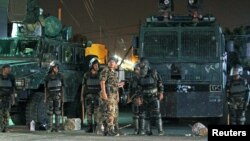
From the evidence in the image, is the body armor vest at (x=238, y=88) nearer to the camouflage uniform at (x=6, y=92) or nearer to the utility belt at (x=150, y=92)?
the utility belt at (x=150, y=92)

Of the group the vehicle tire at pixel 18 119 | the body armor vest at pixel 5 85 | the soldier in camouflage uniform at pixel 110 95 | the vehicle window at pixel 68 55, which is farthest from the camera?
the vehicle window at pixel 68 55

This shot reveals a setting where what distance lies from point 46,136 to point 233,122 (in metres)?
4.13

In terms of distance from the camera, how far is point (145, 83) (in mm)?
12094

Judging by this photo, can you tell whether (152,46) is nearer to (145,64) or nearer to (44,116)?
(145,64)

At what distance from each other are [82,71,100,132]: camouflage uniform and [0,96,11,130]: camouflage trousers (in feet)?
6.13

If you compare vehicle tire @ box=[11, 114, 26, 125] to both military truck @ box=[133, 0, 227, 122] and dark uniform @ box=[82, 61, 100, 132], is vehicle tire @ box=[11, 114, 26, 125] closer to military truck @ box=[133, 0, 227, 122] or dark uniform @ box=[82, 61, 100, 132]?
dark uniform @ box=[82, 61, 100, 132]

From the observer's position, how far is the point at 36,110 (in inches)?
569

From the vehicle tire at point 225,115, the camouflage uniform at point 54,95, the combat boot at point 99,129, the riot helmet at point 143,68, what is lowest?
the combat boot at point 99,129

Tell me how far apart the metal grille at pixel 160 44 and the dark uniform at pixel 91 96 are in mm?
2133

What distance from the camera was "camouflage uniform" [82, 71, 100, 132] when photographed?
1275 centimetres

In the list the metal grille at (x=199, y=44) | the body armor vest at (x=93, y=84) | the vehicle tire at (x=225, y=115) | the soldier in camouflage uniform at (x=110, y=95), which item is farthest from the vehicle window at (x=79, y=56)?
the soldier in camouflage uniform at (x=110, y=95)

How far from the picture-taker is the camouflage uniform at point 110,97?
37.9 feet

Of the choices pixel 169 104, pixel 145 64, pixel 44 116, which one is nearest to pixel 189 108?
pixel 169 104

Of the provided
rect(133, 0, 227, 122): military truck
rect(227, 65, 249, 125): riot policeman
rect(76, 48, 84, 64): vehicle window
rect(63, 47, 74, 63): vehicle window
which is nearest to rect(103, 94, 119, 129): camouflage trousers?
rect(227, 65, 249, 125): riot policeman
